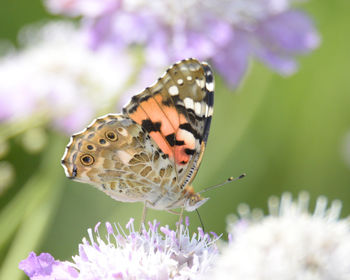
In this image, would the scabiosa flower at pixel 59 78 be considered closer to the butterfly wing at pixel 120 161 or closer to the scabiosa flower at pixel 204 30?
the scabiosa flower at pixel 204 30

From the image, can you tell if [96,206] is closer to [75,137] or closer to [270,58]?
[270,58]

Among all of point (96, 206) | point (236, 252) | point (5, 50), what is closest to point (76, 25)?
point (5, 50)

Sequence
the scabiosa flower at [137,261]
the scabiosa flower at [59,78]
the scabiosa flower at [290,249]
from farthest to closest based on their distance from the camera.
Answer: the scabiosa flower at [59,78], the scabiosa flower at [137,261], the scabiosa flower at [290,249]

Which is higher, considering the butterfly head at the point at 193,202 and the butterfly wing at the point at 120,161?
the butterfly wing at the point at 120,161

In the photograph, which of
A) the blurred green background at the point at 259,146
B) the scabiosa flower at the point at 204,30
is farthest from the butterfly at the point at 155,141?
the blurred green background at the point at 259,146

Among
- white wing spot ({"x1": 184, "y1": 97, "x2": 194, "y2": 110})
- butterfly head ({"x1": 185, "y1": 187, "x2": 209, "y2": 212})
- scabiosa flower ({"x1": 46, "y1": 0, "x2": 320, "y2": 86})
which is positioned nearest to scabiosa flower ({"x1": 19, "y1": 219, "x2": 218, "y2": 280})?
butterfly head ({"x1": 185, "y1": 187, "x2": 209, "y2": 212})

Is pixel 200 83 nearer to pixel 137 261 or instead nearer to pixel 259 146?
pixel 137 261
